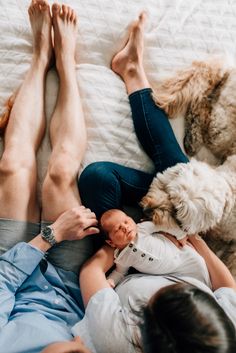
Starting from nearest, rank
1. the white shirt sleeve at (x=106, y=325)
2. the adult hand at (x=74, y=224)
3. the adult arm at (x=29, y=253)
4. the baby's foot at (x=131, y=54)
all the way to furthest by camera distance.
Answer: the white shirt sleeve at (x=106, y=325), the adult arm at (x=29, y=253), the adult hand at (x=74, y=224), the baby's foot at (x=131, y=54)

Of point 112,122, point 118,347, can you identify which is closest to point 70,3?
point 112,122

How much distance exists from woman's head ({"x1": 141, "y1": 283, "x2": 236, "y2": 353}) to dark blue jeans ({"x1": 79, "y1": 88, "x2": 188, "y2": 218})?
432 millimetres

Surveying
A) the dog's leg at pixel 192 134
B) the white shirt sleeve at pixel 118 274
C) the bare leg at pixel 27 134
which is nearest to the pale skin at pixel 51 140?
the bare leg at pixel 27 134

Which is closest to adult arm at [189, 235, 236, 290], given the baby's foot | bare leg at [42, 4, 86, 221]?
bare leg at [42, 4, 86, 221]

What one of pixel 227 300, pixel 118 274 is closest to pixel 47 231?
pixel 118 274

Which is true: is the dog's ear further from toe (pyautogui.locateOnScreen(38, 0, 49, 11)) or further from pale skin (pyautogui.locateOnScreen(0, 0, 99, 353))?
toe (pyautogui.locateOnScreen(38, 0, 49, 11))

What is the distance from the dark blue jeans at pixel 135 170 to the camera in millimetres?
1276

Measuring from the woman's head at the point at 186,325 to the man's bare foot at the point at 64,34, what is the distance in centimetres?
85

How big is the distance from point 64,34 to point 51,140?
1.18 feet

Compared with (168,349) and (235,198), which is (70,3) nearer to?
(235,198)

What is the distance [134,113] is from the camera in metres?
1.39

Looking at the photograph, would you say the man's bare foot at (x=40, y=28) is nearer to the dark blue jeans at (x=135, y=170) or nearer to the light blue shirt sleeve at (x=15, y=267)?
the dark blue jeans at (x=135, y=170)

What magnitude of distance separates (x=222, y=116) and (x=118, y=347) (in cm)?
74

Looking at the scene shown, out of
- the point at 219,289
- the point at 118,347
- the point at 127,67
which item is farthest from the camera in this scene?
the point at 127,67
